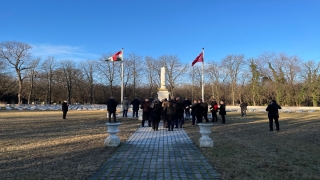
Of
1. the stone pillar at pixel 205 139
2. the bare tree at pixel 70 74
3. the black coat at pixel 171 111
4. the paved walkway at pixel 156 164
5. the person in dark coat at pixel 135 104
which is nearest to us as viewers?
the paved walkway at pixel 156 164

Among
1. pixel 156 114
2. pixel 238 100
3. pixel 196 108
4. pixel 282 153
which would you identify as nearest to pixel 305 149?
pixel 282 153

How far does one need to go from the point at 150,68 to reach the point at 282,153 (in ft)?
185

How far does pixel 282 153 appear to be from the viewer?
7395 millimetres

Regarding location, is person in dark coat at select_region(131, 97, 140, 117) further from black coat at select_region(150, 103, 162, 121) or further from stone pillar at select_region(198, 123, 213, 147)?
stone pillar at select_region(198, 123, 213, 147)

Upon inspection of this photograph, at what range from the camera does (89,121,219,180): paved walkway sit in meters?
5.09

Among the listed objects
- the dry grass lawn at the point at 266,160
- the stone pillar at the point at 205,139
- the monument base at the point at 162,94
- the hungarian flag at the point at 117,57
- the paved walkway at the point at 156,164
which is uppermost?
the hungarian flag at the point at 117,57

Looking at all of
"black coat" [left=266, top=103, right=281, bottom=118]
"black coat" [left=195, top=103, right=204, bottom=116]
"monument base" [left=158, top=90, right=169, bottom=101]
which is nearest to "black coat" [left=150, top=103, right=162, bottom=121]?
"black coat" [left=195, top=103, right=204, bottom=116]

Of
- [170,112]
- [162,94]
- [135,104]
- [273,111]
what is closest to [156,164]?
[170,112]

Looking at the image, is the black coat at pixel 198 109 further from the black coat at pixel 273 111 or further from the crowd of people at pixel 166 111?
the black coat at pixel 273 111

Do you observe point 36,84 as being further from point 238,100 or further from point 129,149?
point 129,149

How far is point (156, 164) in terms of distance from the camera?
603 centimetres

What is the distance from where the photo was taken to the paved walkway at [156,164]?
5.09 m

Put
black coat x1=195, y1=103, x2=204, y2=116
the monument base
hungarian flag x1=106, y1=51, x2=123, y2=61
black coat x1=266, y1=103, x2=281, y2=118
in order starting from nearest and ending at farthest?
1. black coat x1=266, y1=103, x2=281, y2=118
2. black coat x1=195, y1=103, x2=204, y2=116
3. the monument base
4. hungarian flag x1=106, y1=51, x2=123, y2=61

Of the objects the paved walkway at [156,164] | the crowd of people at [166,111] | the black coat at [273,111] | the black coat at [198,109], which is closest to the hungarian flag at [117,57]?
the crowd of people at [166,111]
